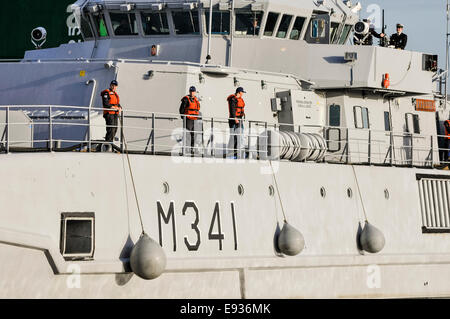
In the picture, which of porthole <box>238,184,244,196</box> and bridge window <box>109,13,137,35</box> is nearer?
porthole <box>238,184,244,196</box>

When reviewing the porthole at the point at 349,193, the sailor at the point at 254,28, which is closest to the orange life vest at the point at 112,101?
the porthole at the point at 349,193

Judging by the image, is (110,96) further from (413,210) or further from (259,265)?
(413,210)

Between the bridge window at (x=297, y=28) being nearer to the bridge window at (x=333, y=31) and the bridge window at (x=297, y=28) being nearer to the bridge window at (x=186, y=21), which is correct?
the bridge window at (x=333, y=31)

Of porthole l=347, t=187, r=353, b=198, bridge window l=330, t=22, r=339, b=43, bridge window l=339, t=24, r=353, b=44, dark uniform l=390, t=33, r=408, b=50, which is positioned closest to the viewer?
porthole l=347, t=187, r=353, b=198

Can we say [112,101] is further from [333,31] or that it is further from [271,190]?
[333,31]

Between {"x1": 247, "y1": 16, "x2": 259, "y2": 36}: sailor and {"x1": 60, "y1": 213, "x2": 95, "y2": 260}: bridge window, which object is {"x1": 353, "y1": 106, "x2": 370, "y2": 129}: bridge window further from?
{"x1": 60, "y1": 213, "x2": 95, "y2": 260}: bridge window

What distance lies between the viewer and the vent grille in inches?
926

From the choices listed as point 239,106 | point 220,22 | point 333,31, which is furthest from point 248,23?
point 239,106

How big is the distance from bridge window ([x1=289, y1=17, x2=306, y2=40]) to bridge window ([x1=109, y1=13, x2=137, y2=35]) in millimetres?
3549

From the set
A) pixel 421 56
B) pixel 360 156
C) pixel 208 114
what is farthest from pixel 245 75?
pixel 421 56

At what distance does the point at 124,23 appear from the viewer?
78.9ft

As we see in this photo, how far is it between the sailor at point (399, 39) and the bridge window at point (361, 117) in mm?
3051

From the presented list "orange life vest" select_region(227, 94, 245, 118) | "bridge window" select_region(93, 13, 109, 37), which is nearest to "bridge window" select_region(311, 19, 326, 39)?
"bridge window" select_region(93, 13, 109, 37)

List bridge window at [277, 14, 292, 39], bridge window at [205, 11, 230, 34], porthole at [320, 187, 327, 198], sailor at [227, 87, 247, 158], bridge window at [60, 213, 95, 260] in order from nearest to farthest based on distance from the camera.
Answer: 1. bridge window at [60, 213, 95, 260]
2. sailor at [227, 87, 247, 158]
3. porthole at [320, 187, 327, 198]
4. bridge window at [205, 11, 230, 34]
5. bridge window at [277, 14, 292, 39]
